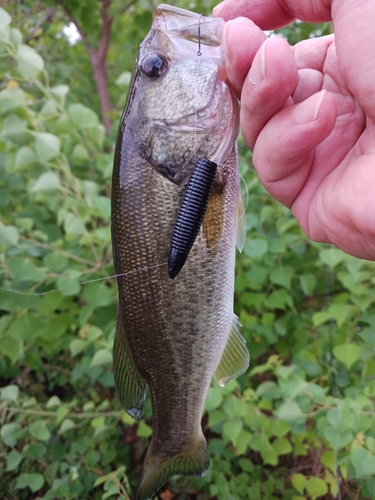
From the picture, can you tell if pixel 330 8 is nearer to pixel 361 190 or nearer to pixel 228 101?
pixel 228 101

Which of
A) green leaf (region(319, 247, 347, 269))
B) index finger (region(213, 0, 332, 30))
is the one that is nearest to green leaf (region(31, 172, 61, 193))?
index finger (region(213, 0, 332, 30))

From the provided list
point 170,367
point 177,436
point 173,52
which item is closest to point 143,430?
point 177,436

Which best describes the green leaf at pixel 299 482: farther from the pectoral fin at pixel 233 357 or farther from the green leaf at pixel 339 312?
the pectoral fin at pixel 233 357

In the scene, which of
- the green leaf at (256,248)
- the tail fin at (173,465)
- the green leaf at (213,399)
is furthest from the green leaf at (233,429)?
the green leaf at (256,248)

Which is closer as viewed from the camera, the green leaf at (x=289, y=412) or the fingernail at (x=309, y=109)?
Result: the fingernail at (x=309, y=109)

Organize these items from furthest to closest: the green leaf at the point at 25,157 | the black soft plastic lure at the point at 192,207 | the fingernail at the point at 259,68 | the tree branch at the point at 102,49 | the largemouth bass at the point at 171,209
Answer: the tree branch at the point at 102,49 → the green leaf at the point at 25,157 → the largemouth bass at the point at 171,209 → the black soft plastic lure at the point at 192,207 → the fingernail at the point at 259,68

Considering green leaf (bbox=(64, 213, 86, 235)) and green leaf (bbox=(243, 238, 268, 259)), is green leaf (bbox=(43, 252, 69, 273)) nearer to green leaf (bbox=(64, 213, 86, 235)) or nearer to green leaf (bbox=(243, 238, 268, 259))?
green leaf (bbox=(64, 213, 86, 235))

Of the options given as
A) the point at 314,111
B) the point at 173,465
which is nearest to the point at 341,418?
the point at 173,465
